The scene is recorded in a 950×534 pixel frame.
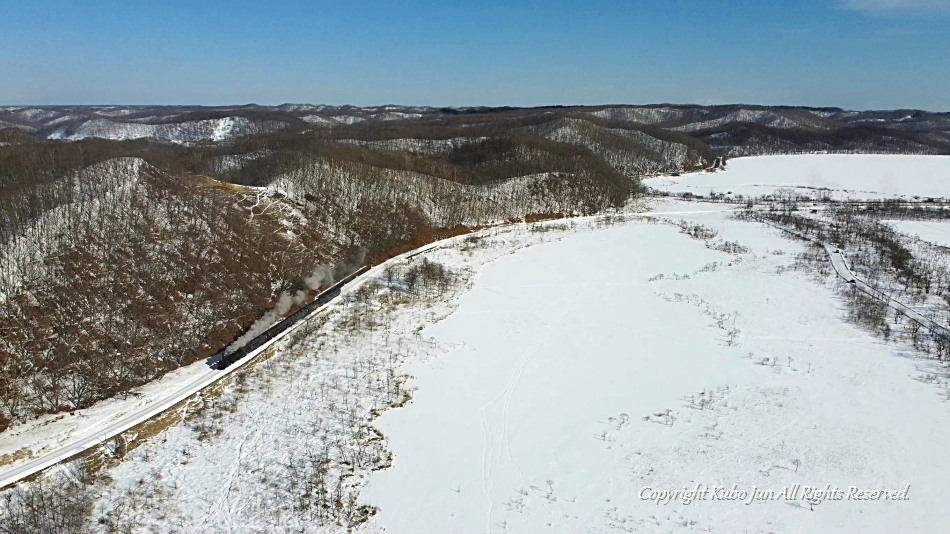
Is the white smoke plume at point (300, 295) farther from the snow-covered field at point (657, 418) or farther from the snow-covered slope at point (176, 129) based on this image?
the snow-covered slope at point (176, 129)

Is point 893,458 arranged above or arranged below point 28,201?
below

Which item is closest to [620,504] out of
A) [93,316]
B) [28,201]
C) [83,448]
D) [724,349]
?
[724,349]

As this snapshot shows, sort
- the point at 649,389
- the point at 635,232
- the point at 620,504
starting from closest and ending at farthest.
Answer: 1. the point at 620,504
2. the point at 649,389
3. the point at 635,232

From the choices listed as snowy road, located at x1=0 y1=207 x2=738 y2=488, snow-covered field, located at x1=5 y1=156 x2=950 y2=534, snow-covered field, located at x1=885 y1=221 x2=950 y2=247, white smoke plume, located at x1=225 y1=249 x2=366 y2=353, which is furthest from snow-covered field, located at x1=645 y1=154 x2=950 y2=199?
snowy road, located at x1=0 y1=207 x2=738 y2=488

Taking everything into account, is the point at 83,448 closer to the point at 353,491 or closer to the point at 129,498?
the point at 129,498

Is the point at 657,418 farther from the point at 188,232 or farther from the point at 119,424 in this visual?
the point at 188,232
